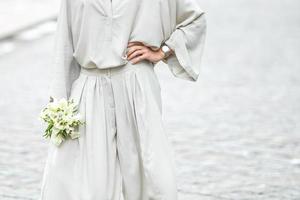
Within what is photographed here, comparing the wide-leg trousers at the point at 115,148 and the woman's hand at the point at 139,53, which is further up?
the woman's hand at the point at 139,53

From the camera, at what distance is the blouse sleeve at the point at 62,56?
4328 mm

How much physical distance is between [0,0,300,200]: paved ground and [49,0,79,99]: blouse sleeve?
2.00 m

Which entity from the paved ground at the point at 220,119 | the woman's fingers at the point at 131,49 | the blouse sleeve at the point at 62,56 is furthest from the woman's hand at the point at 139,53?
the paved ground at the point at 220,119

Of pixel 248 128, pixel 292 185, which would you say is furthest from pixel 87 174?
pixel 248 128

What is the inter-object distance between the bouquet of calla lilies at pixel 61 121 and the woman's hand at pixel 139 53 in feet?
1.26

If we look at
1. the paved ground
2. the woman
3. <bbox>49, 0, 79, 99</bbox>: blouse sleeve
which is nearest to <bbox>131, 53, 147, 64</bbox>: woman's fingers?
the woman

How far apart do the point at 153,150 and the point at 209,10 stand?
1618 cm

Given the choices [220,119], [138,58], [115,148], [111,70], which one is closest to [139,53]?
[138,58]

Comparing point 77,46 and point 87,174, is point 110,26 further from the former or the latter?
point 87,174

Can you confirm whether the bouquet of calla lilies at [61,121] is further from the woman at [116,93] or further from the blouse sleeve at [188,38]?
the blouse sleeve at [188,38]

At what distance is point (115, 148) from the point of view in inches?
173

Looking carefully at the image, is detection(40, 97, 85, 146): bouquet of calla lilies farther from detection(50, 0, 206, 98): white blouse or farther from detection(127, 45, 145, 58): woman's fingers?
detection(127, 45, 145, 58): woman's fingers

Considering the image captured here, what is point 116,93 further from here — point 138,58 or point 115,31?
point 115,31

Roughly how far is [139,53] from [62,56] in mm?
391
